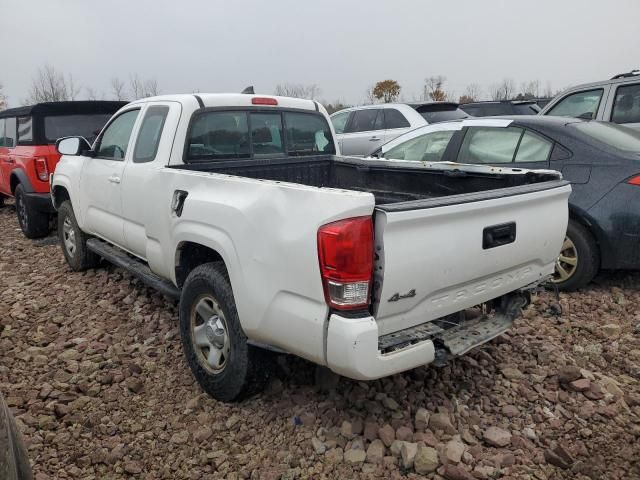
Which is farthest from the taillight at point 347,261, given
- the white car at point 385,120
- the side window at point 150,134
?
the white car at point 385,120

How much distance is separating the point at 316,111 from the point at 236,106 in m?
0.93

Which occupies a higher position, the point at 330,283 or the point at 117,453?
the point at 330,283

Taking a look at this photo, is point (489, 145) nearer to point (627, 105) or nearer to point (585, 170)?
point (585, 170)

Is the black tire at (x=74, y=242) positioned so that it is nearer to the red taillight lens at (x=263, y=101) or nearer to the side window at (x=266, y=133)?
the side window at (x=266, y=133)

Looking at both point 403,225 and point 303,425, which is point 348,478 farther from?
point 403,225

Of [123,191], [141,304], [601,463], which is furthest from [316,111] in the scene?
[601,463]

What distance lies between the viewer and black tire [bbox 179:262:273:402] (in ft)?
8.89

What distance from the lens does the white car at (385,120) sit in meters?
9.40

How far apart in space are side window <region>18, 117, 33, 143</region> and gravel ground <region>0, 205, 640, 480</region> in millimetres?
3470

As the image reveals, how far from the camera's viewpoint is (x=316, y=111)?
4.55 m

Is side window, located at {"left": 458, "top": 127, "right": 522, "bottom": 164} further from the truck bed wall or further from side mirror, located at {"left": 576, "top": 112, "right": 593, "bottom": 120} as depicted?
side mirror, located at {"left": 576, "top": 112, "right": 593, "bottom": 120}

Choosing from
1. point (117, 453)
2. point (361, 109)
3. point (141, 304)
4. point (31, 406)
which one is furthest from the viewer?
point (361, 109)

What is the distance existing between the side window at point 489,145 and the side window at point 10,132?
6.19 meters

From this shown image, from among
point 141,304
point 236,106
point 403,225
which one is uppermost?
point 236,106
